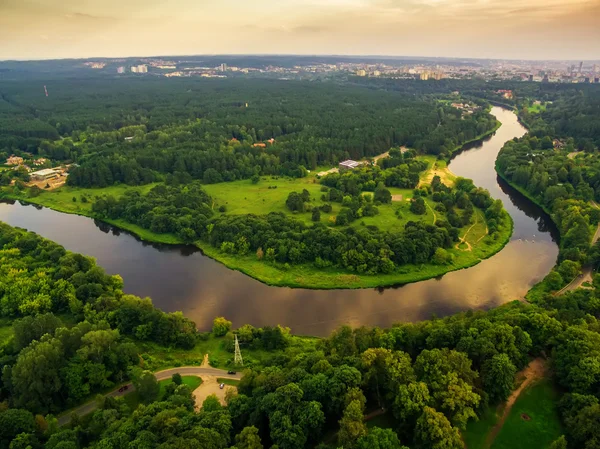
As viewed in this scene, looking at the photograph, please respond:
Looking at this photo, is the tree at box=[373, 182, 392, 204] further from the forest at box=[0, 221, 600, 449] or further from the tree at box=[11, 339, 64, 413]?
the tree at box=[11, 339, 64, 413]

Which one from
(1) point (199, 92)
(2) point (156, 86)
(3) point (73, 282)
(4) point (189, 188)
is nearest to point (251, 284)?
(3) point (73, 282)

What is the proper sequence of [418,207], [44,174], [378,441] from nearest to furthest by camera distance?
[378,441], [418,207], [44,174]

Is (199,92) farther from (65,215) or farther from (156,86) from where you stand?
Answer: (65,215)

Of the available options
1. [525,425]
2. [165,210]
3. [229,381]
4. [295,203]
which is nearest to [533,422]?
[525,425]

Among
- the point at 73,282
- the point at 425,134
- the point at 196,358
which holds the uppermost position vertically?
the point at 425,134

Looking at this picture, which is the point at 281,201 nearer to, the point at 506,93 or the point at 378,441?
the point at 378,441

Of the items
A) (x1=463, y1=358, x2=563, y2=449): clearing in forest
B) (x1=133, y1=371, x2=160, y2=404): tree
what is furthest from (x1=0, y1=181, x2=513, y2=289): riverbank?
(x1=463, y1=358, x2=563, y2=449): clearing in forest

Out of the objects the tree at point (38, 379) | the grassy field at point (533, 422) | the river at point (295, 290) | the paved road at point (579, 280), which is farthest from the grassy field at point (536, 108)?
the tree at point (38, 379)
